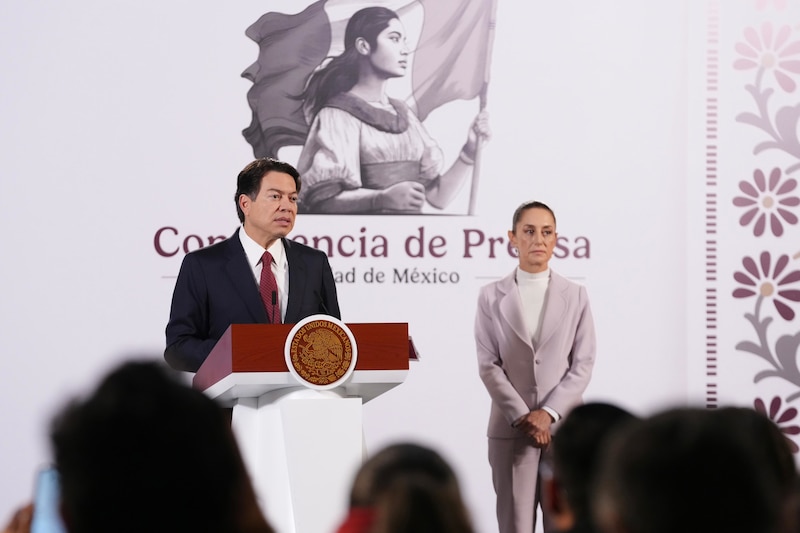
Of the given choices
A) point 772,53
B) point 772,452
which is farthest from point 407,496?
point 772,53

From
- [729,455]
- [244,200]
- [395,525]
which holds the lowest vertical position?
[395,525]

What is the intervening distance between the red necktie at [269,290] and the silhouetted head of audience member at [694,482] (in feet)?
10.8

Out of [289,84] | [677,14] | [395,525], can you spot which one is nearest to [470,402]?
[289,84]

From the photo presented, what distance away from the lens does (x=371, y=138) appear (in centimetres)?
696

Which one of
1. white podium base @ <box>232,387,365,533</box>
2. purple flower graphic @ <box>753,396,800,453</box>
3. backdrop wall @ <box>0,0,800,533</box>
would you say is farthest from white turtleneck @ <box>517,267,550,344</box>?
white podium base @ <box>232,387,365,533</box>

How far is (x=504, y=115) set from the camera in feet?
22.9

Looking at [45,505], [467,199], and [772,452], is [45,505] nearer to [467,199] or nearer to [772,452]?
[772,452]

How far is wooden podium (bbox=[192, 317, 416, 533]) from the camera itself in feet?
11.2

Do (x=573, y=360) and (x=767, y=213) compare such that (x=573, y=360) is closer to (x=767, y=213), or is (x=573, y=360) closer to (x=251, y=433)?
(x=767, y=213)

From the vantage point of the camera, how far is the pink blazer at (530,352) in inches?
255

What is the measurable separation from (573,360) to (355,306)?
50.2 inches

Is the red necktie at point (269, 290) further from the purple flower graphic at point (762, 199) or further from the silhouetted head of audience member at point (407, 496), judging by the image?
the purple flower graphic at point (762, 199)

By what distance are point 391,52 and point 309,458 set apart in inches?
157

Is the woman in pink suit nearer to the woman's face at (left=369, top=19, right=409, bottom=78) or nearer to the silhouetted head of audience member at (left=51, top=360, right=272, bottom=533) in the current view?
the woman's face at (left=369, top=19, right=409, bottom=78)
